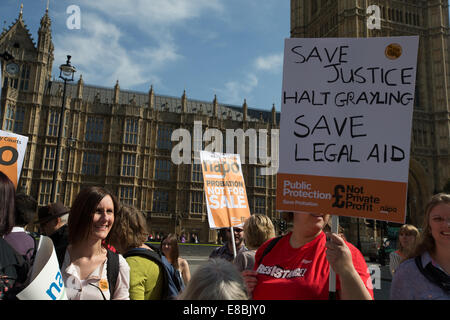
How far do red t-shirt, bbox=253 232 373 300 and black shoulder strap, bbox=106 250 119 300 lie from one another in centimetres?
95

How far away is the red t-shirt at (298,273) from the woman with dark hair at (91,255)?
0.96 meters

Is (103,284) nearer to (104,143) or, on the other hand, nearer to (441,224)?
(441,224)

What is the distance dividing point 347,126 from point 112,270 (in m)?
1.87

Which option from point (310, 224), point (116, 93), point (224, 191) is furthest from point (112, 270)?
point (116, 93)

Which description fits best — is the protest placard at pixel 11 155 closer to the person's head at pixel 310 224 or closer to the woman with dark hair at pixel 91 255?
the woman with dark hair at pixel 91 255

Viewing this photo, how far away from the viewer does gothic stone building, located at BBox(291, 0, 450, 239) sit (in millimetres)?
36281

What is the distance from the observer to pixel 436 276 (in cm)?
227

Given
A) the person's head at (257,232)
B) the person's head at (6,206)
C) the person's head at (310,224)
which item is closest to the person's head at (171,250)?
the person's head at (257,232)

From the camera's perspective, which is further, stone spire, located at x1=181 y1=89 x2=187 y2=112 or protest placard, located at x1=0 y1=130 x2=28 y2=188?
stone spire, located at x1=181 y1=89 x2=187 y2=112

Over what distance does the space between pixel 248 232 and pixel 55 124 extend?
34170 millimetres

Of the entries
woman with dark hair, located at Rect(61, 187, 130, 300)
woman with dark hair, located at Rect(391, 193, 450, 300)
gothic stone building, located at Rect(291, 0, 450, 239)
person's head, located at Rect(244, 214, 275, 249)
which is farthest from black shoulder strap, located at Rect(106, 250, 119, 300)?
gothic stone building, located at Rect(291, 0, 450, 239)

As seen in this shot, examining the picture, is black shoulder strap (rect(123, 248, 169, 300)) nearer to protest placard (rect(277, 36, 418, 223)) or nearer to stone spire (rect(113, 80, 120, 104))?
protest placard (rect(277, 36, 418, 223))

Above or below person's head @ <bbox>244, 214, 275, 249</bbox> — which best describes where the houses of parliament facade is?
above
